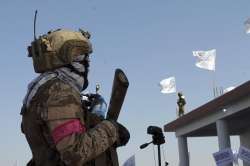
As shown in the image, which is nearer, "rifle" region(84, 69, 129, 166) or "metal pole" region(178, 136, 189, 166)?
"rifle" region(84, 69, 129, 166)

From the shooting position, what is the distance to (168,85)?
28.3 metres

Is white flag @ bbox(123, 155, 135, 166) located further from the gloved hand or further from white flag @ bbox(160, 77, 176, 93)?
white flag @ bbox(160, 77, 176, 93)

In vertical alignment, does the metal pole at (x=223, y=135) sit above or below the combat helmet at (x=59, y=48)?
below

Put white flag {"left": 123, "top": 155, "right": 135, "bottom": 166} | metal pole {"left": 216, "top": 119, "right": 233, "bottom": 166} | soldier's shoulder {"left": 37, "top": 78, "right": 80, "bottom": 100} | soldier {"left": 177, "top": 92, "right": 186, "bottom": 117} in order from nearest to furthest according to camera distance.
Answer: soldier's shoulder {"left": 37, "top": 78, "right": 80, "bottom": 100}, white flag {"left": 123, "top": 155, "right": 135, "bottom": 166}, metal pole {"left": 216, "top": 119, "right": 233, "bottom": 166}, soldier {"left": 177, "top": 92, "right": 186, "bottom": 117}

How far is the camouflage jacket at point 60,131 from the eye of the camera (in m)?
2.58

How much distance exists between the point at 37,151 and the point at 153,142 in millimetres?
776

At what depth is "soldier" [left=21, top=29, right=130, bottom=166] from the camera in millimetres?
2600

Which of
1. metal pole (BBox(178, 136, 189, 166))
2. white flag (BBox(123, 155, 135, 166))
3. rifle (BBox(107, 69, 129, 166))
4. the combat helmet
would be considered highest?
the combat helmet

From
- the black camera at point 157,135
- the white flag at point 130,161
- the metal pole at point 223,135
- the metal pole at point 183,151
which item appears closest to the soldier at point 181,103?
the metal pole at point 183,151

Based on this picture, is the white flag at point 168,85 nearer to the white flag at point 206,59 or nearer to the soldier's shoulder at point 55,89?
the white flag at point 206,59

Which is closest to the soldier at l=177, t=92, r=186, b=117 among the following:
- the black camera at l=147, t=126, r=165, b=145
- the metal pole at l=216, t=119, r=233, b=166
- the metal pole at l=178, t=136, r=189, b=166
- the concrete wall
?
the metal pole at l=178, t=136, r=189, b=166

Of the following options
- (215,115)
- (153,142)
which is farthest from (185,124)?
(153,142)

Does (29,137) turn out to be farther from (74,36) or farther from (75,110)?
(74,36)

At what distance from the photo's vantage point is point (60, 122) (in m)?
2.60
